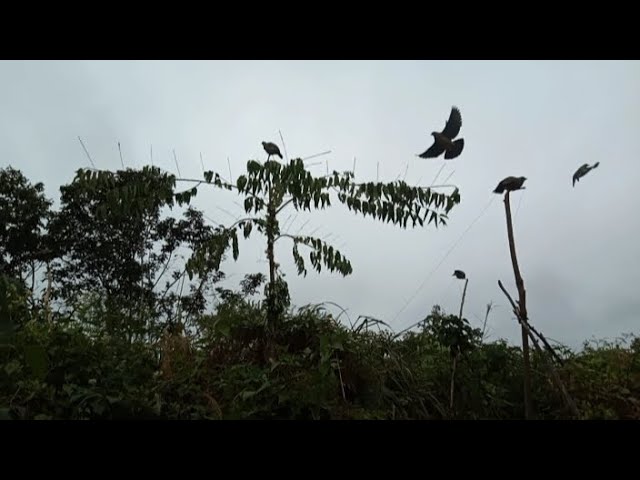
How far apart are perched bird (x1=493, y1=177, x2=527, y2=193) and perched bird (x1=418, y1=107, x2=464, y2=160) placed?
380 mm

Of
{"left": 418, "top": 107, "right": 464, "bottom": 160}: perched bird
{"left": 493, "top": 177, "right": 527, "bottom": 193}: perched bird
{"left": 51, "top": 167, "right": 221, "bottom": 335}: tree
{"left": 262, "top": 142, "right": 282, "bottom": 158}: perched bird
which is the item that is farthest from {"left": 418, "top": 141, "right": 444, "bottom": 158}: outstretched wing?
{"left": 51, "top": 167, "right": 221, "bottom": 335}: tree

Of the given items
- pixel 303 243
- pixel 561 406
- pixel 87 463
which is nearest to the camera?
pixel 87 463

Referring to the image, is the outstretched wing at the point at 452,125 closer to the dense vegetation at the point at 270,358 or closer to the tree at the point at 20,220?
the dense vegetation at the point at 270,358

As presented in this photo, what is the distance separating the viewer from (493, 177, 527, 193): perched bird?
6.72 ft

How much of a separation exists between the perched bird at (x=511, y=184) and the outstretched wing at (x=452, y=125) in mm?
432

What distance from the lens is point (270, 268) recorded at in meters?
3.24

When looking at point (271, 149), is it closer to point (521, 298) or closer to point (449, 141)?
point (449, 141)

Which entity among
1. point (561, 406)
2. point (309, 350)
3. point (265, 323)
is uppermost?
point (265, 323)

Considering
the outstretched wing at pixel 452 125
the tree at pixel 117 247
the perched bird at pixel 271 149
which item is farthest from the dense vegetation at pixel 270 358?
the tree at pixel 117 247

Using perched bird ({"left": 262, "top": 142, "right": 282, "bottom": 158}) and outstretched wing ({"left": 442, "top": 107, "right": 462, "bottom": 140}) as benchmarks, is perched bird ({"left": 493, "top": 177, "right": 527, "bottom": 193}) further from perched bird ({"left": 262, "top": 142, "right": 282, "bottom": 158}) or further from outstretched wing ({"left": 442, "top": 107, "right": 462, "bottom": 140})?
perched bird ({"left": 262, "top": 142, "right": 282, "bottom": 158})

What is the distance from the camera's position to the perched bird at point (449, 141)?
237cm
